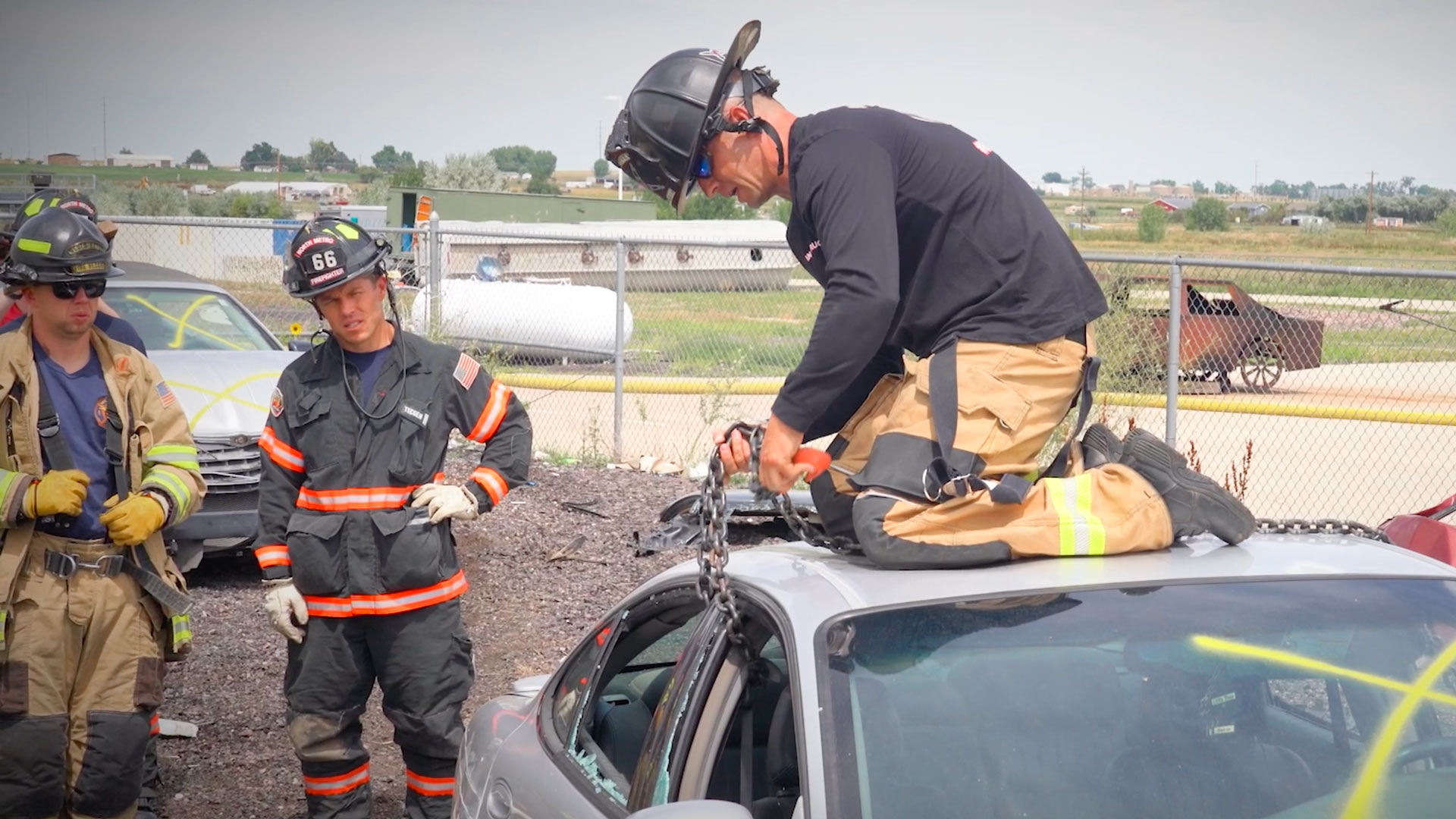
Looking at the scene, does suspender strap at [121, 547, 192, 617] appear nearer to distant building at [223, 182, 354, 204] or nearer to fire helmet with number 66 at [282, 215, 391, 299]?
fire helmet with number 66 at [282, 215, 391, 299]

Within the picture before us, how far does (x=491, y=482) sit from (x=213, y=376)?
4.28 metres

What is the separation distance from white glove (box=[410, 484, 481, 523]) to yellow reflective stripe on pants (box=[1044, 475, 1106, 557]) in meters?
2.01

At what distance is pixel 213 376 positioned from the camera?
8.07 m

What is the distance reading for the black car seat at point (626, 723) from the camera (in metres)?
3.13

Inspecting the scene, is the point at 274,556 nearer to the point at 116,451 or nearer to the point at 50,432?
the point at 116,451

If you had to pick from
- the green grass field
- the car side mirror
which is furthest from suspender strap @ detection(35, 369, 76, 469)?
the green grass field

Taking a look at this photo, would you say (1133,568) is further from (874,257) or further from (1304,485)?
(1304,485)

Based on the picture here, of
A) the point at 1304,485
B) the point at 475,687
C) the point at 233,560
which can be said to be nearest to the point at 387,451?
the point at 475,687

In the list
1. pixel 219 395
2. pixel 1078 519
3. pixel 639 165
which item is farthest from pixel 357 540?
pixel 219 395

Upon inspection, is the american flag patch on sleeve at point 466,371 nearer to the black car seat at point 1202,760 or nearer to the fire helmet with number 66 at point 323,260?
the fire helmet with number 66 at point 323,260

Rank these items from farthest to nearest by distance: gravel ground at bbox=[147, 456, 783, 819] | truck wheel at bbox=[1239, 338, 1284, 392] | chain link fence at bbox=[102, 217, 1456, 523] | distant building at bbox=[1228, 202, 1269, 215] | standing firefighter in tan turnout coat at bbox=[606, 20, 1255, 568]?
1. distant building at bbox=[1228, 202, 1269, 215]
2. truck wheel at bbox=[1239, 338, 1284, 392]
3. chain link fence at bbox=[102, 217, 1456, 523]
4. gravel ground at bbox=[147, 456, 783, 819]
5. standing firefighter in tan turnout coat at bbox=[606, 20, 1255, 568]

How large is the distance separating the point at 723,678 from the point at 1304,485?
8.75 meters

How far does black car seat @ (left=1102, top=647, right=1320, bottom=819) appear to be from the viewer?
2221 mm

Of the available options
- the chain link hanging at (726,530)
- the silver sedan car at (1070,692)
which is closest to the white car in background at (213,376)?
the chain link hanging at (726,530)
